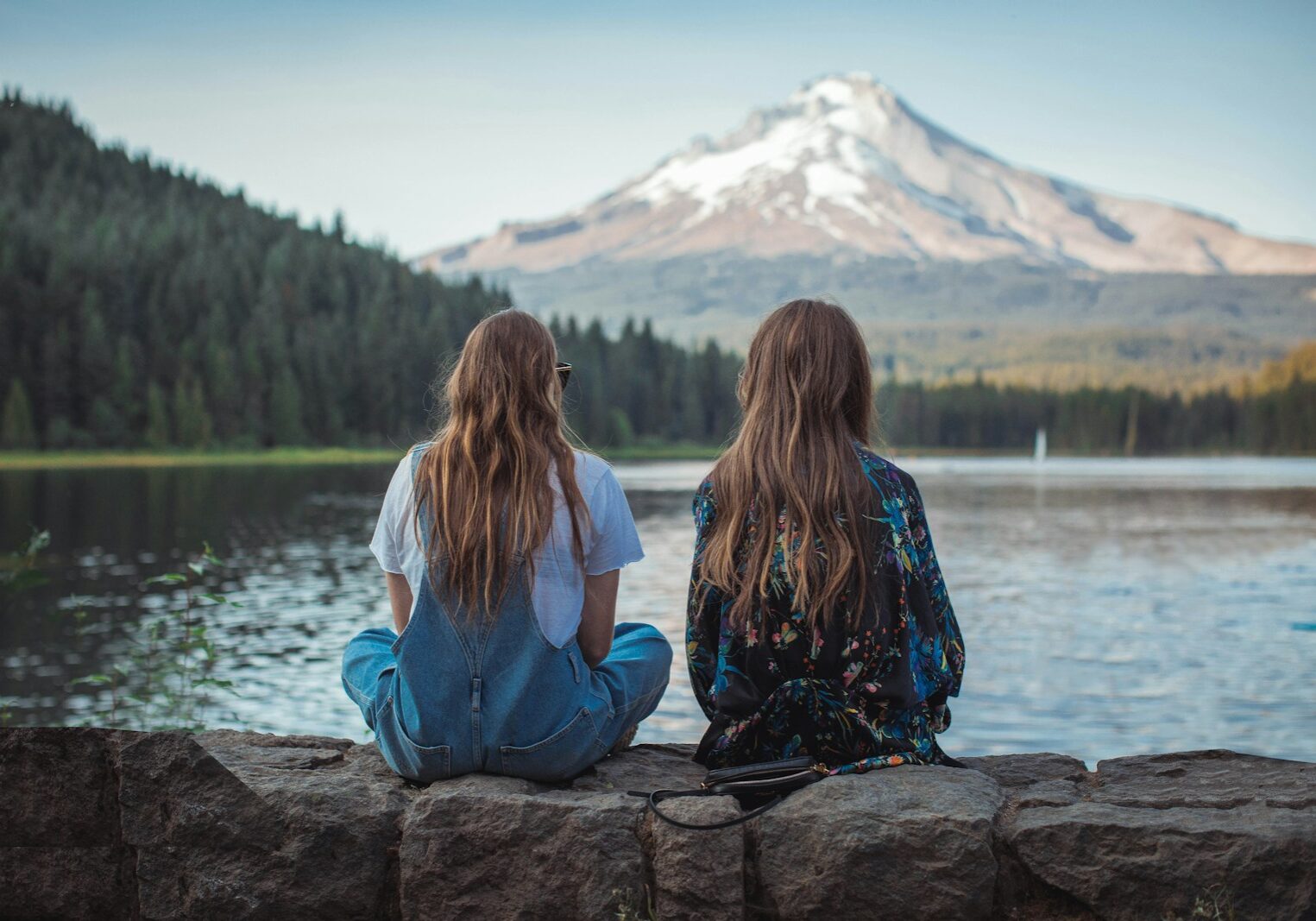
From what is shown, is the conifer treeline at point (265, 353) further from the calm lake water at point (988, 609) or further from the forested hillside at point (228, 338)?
the calm lake water at point (988, 609)

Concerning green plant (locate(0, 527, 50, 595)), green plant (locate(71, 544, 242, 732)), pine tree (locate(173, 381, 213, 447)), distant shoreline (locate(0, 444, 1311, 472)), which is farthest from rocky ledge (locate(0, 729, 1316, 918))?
pine tree (locate(173, 381, 213, 447))

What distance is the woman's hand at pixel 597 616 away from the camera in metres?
3.83

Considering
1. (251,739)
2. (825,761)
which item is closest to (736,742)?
(825,761)

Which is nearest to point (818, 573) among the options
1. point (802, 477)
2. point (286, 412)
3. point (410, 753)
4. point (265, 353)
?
point (802, 477)

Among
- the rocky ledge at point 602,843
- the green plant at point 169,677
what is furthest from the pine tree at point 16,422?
the rocky ledge at point 602,843

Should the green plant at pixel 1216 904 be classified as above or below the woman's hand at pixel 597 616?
below

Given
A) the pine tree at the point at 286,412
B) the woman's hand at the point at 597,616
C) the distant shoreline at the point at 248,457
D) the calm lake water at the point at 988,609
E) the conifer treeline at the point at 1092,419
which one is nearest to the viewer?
the woman's hand at the point at 597,616

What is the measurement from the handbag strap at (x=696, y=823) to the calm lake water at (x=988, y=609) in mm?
9864

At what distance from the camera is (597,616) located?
3865 millimetres

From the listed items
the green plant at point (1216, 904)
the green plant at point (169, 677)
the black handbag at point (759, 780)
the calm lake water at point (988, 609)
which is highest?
the black handbag at point (759, 780)

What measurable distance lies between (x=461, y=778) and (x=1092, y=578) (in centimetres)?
2645

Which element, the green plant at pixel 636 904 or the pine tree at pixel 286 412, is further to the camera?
the pine tree at pixel 286 412

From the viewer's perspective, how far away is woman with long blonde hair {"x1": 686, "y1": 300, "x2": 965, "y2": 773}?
3.73 metres

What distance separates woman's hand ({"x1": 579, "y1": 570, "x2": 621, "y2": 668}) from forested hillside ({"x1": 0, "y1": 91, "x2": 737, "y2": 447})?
65.3 meters
